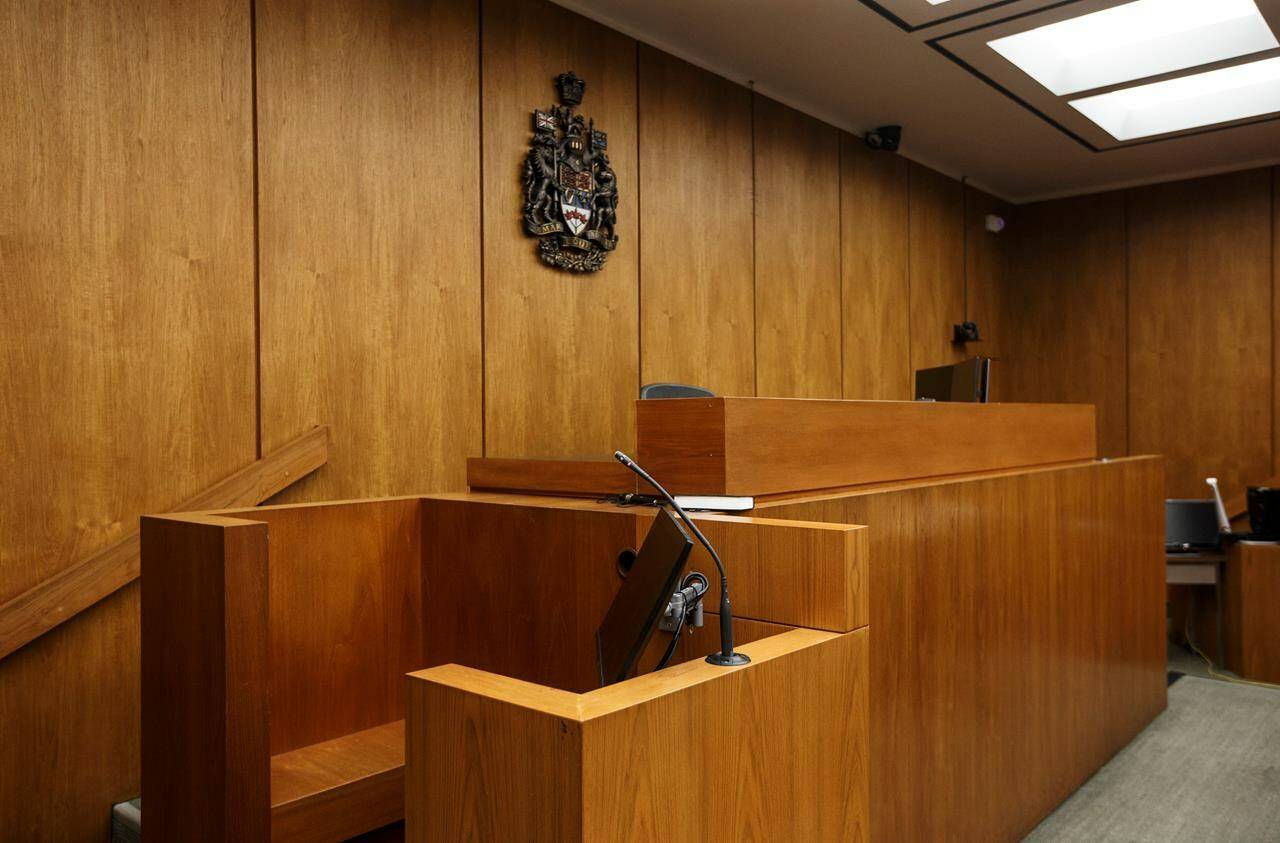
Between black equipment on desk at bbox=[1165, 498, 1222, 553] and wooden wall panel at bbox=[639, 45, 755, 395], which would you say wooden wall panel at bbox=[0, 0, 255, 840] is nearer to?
wooden wall panel at bbox=[639, 45, 755, 395]

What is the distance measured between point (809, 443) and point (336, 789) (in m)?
1.19

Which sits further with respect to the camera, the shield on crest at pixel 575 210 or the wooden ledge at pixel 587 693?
the shield on crest at pixel 575 210

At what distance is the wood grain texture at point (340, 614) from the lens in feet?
6.79

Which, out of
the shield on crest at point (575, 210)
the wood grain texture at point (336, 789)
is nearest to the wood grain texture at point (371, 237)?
the shield on crest at point (575, 210)

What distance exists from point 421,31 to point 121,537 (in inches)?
74.0

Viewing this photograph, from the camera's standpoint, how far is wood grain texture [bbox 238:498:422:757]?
2.07 m

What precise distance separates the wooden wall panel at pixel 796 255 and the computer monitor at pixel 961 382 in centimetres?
145

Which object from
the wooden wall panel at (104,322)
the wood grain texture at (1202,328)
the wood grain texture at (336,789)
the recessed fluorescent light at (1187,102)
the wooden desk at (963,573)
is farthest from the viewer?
the wood grain texture at (1202,328)

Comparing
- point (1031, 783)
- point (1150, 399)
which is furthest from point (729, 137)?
point (1150, 399)

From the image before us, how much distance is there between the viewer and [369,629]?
2229mm

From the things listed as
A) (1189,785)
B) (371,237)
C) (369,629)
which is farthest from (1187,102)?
(369,629)

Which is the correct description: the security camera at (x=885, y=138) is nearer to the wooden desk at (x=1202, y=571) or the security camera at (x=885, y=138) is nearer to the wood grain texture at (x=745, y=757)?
the wooden desk at (x=1202, y=571)

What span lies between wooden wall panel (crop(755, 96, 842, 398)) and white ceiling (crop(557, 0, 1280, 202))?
184mm

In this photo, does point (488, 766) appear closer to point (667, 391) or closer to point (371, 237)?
point (371, 237)
